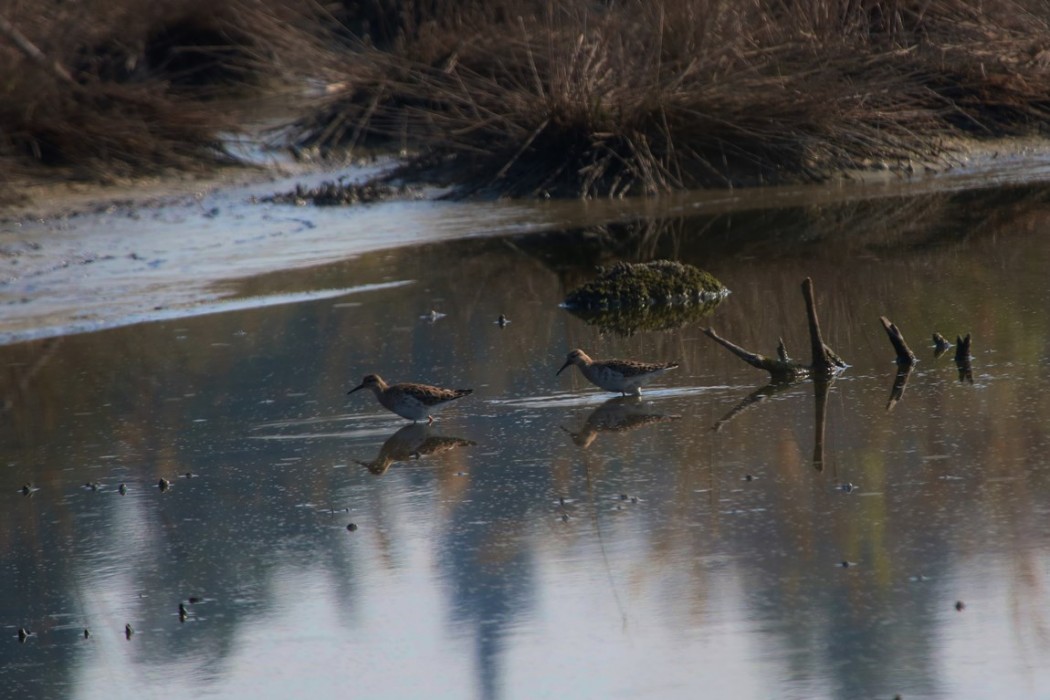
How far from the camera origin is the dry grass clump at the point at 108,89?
17531 mm

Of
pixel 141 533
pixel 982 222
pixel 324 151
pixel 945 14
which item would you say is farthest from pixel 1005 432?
pixel 324 151

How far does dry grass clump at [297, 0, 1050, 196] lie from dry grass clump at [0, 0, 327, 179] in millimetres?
2550

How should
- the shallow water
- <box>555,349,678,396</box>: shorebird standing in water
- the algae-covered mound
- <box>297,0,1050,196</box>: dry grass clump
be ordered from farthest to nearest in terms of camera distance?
1. <box>297,0,1050,196</box>: dry grass clump
2. the algae-covered mound
3. <box>555,349,678,396</box>: shorebird standing in water
4. the shallow water

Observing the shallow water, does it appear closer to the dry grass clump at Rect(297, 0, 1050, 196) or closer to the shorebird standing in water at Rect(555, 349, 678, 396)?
the shorebird standing in water at Rect(555, 349, 678, 396)

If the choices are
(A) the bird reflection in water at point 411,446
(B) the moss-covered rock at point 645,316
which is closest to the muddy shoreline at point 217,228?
(B) the moss-covered rock at point 645,316

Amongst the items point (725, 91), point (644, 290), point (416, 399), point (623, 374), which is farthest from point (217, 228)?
point (623, 374)

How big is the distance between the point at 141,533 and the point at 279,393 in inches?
91.6

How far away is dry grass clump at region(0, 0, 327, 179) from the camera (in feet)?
57.5

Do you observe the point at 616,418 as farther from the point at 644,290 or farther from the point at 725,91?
the point at 725,91

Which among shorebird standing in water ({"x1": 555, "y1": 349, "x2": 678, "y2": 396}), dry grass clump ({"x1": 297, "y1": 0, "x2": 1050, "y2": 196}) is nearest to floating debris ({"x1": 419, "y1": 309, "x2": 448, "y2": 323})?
shorebird standing in water ({"x1": 555, "y1": 349, "x2": 678, "y2": 396})

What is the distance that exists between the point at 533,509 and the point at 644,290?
446cm

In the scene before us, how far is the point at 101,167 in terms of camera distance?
17688 mm

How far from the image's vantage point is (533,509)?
613 cm

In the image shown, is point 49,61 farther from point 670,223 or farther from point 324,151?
point 670,223
